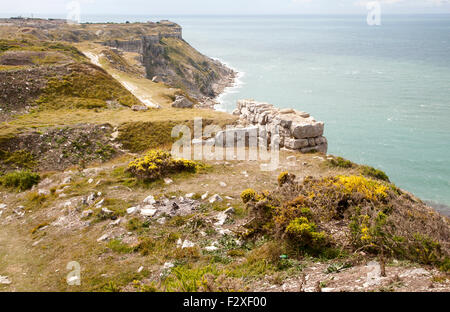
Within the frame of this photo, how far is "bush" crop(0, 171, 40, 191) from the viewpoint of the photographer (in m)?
18.1

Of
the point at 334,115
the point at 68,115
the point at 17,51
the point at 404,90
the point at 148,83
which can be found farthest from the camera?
the point at 404,90

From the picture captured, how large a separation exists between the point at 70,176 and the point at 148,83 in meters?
41.1

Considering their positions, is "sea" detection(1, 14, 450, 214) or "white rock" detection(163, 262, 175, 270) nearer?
"white rock" detection(163, 262, 175, 270)

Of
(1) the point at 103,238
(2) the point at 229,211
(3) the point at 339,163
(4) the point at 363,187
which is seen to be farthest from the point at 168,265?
(3) the point at 339,163

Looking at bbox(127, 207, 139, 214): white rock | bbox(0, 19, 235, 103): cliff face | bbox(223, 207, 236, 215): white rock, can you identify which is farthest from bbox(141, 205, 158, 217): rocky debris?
bbox(0, 19, 235, 103): cliff face

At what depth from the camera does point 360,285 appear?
7293mm

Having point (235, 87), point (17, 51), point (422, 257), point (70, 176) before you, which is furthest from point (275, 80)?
point (422, 257)

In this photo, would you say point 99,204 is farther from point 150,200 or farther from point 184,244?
point 184,244

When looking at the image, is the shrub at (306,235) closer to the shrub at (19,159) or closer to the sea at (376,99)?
the shrub at (19,159)

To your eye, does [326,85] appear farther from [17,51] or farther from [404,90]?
[17,51]

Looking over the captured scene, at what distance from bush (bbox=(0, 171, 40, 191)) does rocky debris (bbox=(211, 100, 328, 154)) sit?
476 inches

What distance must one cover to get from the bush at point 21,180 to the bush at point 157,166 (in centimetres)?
612

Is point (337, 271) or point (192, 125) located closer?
point (337, 271)

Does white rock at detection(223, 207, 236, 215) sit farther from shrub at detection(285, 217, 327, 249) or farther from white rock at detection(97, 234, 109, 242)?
white rock at detection(97, 234, 109, 242)
